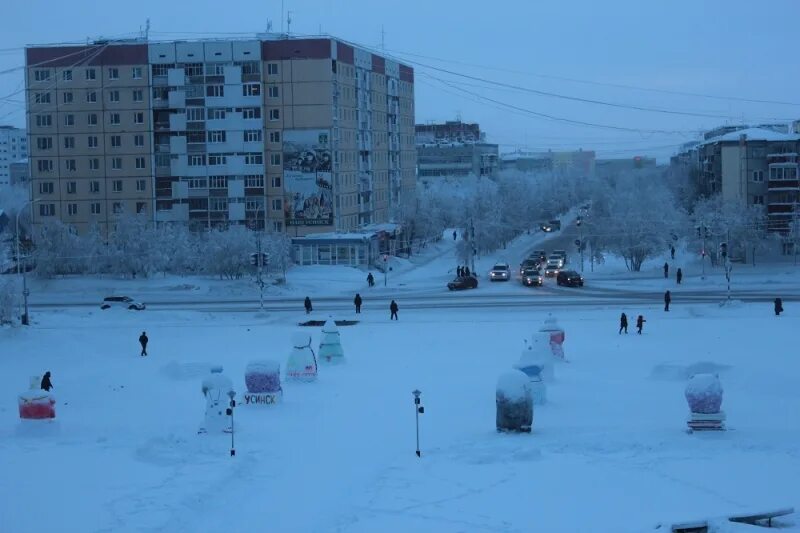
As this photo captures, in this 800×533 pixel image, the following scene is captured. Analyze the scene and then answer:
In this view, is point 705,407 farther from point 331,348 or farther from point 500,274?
point 500,274

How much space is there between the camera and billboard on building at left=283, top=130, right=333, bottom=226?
6938 cm

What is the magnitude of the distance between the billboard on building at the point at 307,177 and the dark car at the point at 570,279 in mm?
20138

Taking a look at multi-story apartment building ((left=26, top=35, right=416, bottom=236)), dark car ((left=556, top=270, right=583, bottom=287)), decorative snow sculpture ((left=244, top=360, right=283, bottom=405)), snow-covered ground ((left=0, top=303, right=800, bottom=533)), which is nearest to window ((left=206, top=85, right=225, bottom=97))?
multi-story apartment building ((left=26, top=35, right=416, bottom=236))

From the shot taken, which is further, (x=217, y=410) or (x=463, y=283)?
(x=463, y=283)

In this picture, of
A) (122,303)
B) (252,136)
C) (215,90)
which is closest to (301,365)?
(122,303)

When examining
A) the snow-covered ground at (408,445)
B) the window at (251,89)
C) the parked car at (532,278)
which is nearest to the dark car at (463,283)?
the parked car at (532,278)

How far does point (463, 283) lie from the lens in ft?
177

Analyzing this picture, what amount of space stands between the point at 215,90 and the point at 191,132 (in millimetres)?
3244

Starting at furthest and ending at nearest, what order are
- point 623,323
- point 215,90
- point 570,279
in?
1. point 215,90
2. point 570,279
3. point 623,323

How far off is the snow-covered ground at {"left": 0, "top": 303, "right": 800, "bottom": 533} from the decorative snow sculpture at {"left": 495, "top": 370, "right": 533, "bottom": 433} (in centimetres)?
45

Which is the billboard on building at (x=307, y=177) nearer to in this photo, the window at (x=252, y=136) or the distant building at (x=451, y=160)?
the window at (x=252, y=136)

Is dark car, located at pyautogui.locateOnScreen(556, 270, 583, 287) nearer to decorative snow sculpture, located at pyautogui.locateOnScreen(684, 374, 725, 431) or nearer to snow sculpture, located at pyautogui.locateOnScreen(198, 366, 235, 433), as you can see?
decorative snow sculpture, located at pyautogui.locateOnScreen(684, 374, 725, 431)

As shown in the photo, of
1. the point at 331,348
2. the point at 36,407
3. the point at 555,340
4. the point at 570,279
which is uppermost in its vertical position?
the point at 570,279

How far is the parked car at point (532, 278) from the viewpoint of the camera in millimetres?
54819
